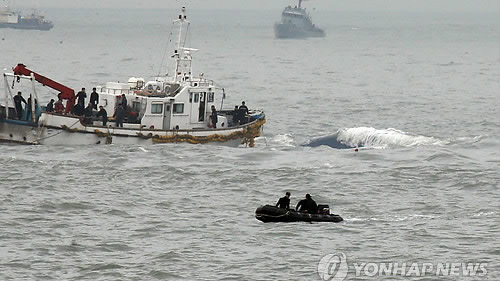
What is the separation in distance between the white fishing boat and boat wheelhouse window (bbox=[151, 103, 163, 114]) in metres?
0.05

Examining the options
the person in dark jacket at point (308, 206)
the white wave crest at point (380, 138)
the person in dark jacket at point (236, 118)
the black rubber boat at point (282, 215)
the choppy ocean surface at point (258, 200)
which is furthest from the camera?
the white wave crest at point (380, 138)

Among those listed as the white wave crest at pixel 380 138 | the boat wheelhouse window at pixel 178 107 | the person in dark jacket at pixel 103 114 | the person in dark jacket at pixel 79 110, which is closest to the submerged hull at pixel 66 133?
the person in dark jacket at pixel 103 114

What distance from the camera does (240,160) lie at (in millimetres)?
50875

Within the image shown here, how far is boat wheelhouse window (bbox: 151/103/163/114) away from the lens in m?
53.1

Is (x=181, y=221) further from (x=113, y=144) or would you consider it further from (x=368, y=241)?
(x=113, y=144)

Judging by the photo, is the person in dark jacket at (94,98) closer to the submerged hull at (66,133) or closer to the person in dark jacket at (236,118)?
the submerged hull at (66,133)

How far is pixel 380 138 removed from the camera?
62.7m

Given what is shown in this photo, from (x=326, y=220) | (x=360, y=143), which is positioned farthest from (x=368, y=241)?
(x=360, y=143)

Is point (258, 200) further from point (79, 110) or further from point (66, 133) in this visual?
point (79, 110)

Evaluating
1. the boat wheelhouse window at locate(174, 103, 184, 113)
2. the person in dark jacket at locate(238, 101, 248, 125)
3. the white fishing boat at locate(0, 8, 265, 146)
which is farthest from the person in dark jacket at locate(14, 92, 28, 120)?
the person in dark jacket at locate(238, 101, 248, 125)

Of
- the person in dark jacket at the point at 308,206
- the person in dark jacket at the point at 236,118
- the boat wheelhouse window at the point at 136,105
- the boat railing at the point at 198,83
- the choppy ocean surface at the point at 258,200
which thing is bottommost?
the choppy ocean surface at the point at 258,200

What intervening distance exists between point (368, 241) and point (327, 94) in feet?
206

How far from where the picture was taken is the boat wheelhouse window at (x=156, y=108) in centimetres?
5306

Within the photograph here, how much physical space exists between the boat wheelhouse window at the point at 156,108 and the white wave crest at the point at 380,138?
13755 millimetres
